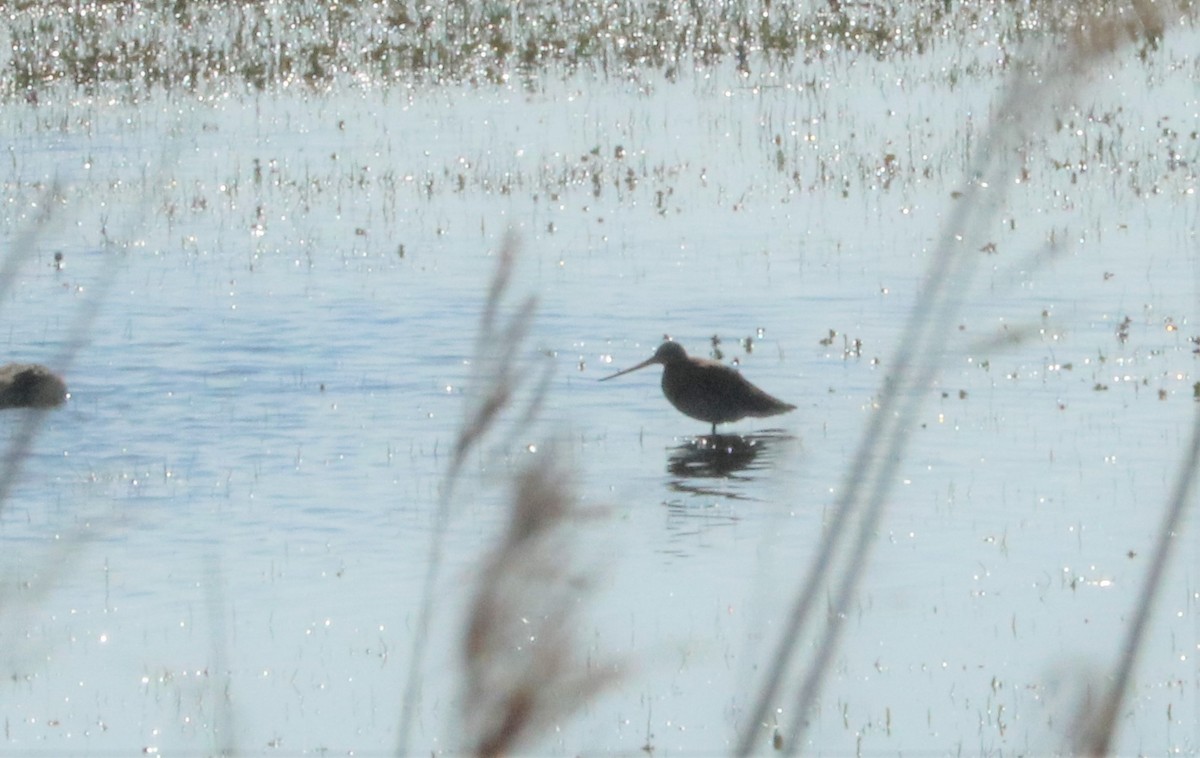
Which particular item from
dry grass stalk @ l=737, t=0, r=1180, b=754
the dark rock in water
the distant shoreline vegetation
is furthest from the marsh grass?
the distant shoreline vegetation

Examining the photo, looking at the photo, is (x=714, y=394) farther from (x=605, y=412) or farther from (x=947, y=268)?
(x=947, y=268)

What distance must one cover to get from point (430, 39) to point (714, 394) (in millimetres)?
17497

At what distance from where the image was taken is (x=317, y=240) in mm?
17172

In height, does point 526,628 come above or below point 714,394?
above

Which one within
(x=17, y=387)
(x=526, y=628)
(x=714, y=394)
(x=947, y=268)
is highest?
(x=947, y=268)

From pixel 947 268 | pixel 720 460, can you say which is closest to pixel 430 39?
pixel 720 460

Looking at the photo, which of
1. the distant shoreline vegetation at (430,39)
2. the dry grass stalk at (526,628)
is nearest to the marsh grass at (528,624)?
the dry grass stalk at (526,628)

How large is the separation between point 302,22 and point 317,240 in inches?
Result: 506

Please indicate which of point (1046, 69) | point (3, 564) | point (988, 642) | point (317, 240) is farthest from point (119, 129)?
point (1046, 69)

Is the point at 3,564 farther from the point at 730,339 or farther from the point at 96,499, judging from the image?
the point at 730,339

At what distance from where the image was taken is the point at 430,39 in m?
27.5

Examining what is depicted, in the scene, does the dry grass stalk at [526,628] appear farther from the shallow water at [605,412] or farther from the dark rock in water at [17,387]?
the dark rock in water at [17,387]

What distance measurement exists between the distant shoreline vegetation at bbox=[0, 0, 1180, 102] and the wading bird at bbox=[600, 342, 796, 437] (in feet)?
44.7

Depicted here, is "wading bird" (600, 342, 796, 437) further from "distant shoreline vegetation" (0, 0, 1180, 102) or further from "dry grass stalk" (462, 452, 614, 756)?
"distant shoreline vegetation" (0, 0, 1180, 102)
